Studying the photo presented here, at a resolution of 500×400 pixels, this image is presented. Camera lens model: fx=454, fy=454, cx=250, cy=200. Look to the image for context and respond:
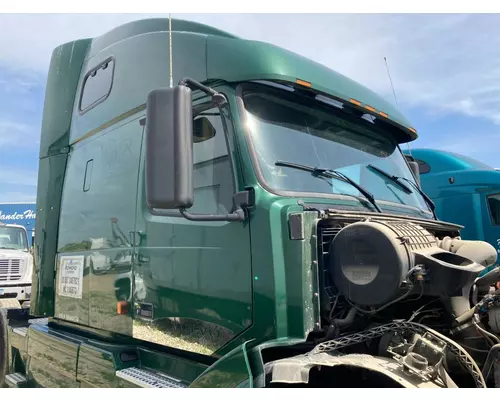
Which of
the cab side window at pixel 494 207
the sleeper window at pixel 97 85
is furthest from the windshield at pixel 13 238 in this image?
the cab side window at pixel 494 207

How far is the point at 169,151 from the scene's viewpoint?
203 cm

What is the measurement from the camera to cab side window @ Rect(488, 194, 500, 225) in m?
8.01

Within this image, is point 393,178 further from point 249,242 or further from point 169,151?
point 169,151

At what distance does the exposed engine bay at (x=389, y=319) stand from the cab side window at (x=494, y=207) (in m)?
6.33

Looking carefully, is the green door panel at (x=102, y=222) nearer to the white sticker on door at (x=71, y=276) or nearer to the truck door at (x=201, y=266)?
the white sticker on door at (x=71, y=276)

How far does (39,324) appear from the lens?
3914mm

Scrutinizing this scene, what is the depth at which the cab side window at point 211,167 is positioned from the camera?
2.40 meters

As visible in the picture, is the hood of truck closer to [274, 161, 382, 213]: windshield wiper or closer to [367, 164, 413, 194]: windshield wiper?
[367, 164, 413, 194]: windshield wiper

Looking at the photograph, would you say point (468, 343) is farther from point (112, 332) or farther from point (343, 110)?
point (112, 332)

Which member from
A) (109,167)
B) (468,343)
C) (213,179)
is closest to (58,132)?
(109,167)

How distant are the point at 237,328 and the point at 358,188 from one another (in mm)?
1078

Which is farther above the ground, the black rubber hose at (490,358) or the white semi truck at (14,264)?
the white semi truck at (14,264)

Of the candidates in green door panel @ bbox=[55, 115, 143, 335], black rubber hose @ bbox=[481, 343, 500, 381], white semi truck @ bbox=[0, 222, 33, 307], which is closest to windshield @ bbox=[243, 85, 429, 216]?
green door panel @ bbox=[55, 115, 143, 335]

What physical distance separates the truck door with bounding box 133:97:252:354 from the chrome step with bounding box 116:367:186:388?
0.63ft
